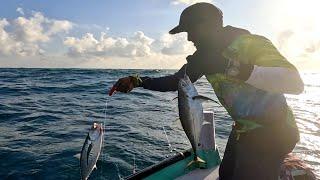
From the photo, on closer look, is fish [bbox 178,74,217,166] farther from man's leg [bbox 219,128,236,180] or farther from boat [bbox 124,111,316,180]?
boat [bbox 124,111,316,180]

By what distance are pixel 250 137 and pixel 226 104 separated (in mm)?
491

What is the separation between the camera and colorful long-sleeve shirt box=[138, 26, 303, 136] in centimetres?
334

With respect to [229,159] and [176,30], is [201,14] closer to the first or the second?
[176,30]

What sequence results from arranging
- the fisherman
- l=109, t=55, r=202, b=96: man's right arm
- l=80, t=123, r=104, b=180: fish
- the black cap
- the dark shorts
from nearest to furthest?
1. the fisherman
2. the dark shorts
3. the black cap
4. l=109, t=55, r=202, b=96: man's right arm
5. l=80, t=123, r=104, b=180: fish

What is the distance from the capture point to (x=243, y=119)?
4.17m

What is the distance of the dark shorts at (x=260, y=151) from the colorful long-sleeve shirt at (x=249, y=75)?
12cm

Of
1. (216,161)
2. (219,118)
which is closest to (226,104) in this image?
(216,161)

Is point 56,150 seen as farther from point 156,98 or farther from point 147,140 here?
point 156,98

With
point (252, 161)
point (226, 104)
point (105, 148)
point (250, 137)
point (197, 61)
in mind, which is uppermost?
point (197, 61)

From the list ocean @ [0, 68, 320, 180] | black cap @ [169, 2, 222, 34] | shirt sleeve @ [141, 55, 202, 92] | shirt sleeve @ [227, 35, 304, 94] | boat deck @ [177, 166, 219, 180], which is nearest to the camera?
shirt sleeve @ [227, 35, 304, 94]

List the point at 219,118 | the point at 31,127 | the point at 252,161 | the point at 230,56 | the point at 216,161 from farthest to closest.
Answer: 1. the point at 219,118
2. the point at 31,127
3. the point at 216,161
4. the point at 252,161
5. the point at 230,56

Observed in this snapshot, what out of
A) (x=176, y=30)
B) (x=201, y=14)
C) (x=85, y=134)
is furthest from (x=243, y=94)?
(x=85, y=134)

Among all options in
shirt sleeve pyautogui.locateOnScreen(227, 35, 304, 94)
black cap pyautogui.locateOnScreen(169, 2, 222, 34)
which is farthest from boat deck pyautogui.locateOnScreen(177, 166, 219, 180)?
shirt sleeve pyautogui.locateOnScreen(227, 35, 304, 94)

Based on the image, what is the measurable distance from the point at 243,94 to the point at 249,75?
1.80 ft
